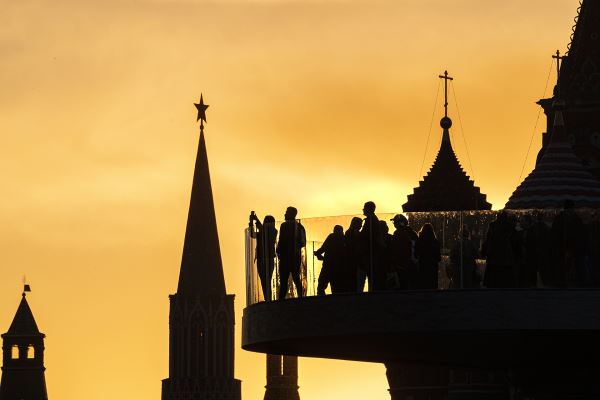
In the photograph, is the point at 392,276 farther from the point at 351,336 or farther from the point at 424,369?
the point at 424,369

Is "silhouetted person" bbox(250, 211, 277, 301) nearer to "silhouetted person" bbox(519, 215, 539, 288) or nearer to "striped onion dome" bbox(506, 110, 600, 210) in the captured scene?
"silhouetted person" bbox(519, 215, 539, 288)

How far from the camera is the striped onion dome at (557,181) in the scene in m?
131

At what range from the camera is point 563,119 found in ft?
458

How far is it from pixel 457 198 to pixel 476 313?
106 meters

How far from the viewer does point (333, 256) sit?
72.5m

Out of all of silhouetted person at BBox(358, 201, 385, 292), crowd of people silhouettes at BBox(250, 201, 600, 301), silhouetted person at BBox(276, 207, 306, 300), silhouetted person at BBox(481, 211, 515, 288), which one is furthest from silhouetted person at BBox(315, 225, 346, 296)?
silhouetted person at BBox(481, 211, 515, 288)

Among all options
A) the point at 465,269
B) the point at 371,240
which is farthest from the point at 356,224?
the point at 465,269

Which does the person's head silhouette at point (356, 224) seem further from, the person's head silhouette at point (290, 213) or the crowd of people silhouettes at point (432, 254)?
the person's head silhouette at point (290, 213)

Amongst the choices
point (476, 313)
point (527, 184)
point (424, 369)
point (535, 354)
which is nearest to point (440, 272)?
point (476, 313)

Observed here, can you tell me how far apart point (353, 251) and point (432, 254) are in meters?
2.04

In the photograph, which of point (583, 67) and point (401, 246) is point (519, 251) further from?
point (583, 67)

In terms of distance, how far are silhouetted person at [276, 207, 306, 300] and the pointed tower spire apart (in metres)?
99.4

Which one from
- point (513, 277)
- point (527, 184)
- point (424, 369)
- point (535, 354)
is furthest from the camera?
point (424, 369)

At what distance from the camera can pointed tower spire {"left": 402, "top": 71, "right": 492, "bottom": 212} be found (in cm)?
17688
